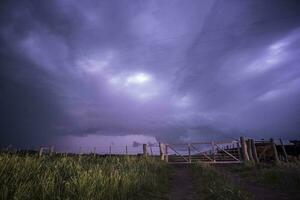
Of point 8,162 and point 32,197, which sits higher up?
point 8,162

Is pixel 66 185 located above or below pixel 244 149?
below

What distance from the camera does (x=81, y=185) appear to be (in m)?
6.11

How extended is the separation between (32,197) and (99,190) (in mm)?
1995

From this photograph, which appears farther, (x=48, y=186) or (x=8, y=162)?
(x=8, y=162)

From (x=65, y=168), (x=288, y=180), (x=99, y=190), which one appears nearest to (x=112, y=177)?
(x=99, y=190)

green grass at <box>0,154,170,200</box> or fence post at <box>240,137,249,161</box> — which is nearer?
green grass at <box>0,154,170,200</box>

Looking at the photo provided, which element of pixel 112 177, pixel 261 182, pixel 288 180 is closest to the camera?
pixel 112 177

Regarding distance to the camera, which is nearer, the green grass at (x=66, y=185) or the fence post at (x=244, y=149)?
the green grass at (x=66, y=185)

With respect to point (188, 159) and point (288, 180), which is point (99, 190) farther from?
point (188, 159)

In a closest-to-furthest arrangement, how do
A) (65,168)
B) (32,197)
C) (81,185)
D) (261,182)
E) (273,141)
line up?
(32,197) → (81,185) → (65,168) → (261,182) → (273,141)

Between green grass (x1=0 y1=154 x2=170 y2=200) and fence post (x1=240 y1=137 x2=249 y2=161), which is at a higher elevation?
fence post (x1=240 y1=137 x2=249 y2=161)

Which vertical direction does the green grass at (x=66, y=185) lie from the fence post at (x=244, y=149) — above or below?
below

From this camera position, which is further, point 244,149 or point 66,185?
point 244,149

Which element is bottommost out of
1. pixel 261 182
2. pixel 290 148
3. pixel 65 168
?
pixel 261 182
